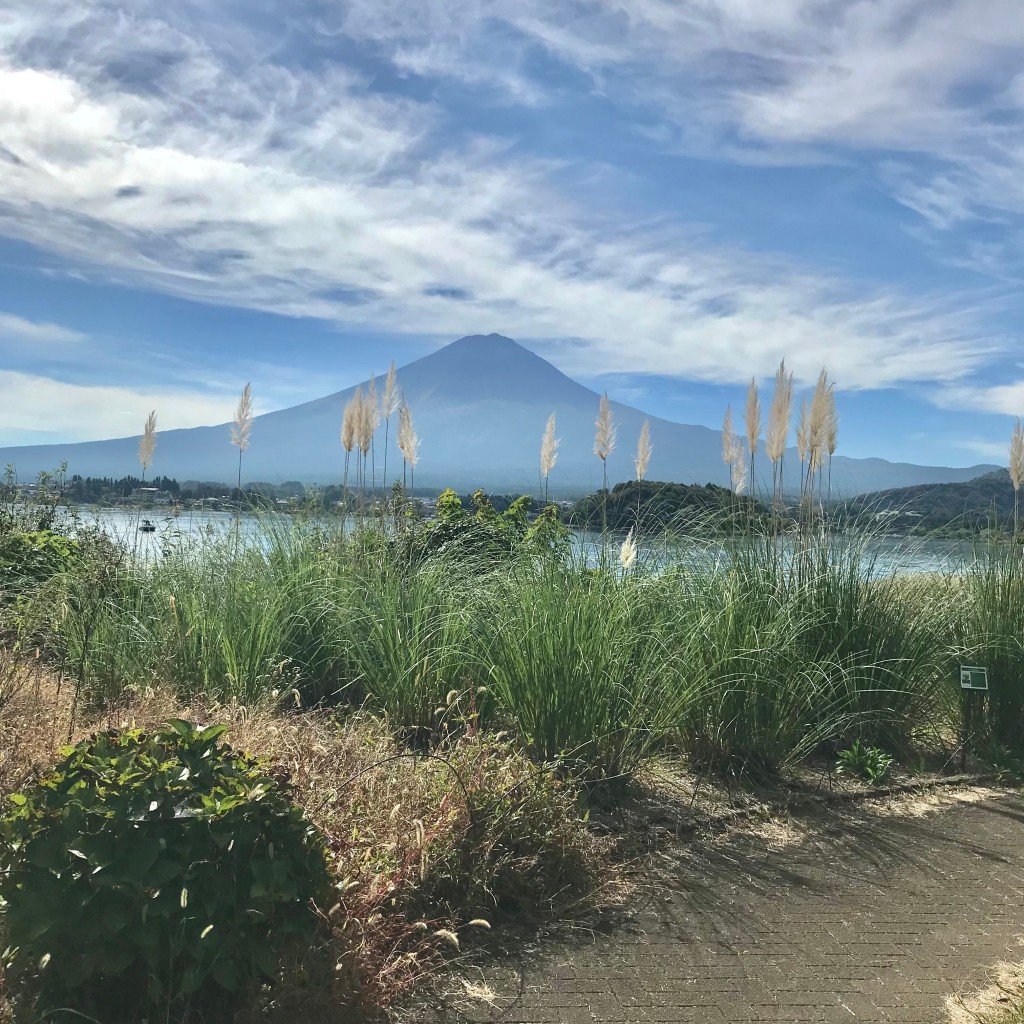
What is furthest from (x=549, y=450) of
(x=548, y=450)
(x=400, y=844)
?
(x=400, y=844)

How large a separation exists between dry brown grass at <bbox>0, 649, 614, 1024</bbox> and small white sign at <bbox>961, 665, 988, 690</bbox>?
2.59 metres

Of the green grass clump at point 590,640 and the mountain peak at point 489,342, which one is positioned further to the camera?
the mountain peak at point 489,342

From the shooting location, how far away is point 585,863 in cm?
333

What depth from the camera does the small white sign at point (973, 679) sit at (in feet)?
15.6

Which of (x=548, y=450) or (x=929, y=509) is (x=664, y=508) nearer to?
(x=548, y=450)

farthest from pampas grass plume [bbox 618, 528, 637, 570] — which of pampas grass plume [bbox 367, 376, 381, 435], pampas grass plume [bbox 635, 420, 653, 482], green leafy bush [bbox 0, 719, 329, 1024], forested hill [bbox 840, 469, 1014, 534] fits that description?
pampas grass plume [bbox 367, 376, 381, 435]

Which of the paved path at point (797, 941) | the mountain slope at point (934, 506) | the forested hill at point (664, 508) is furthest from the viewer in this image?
the mountain slope at point (934, 506)

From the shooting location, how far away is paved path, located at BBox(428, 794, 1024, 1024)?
8.53 ft

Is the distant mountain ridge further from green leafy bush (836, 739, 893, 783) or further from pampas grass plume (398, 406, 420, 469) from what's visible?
green leafy bush (836, 739, 893, 783)

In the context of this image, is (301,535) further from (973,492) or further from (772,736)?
(973,492)

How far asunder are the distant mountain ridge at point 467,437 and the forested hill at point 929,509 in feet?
1.10

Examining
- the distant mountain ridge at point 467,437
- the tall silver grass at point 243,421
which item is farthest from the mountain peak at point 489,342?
the tall silver grass at point 243,421

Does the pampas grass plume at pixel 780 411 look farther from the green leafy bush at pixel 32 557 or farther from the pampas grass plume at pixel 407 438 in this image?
the green leafy bush at pixel 32 557

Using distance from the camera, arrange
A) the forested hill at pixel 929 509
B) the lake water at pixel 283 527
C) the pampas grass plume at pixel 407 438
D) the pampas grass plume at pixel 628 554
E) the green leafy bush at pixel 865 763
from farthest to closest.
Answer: the pampas grass plume at pixel 407 438 → the forested hill at pixel 929 509 → the lake water at pixel 283 527 → the pampas grass plume at pixel 628 554 → the green leafy bush at pixel 865 763
